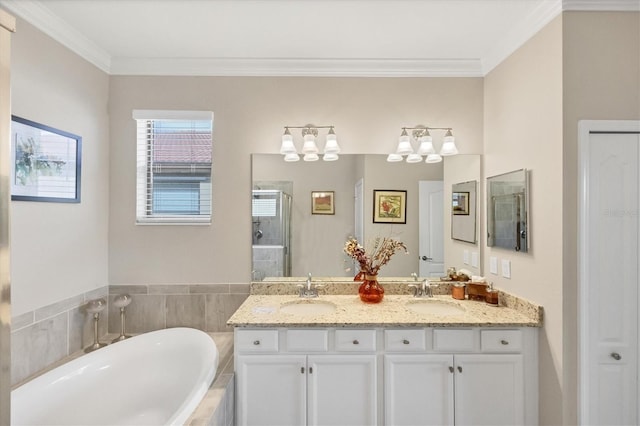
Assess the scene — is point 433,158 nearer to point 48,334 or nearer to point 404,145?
A: point 404,145

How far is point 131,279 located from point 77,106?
131 cm

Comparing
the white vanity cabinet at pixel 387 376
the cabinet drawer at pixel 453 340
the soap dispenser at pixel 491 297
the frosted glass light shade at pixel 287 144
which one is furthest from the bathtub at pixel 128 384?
the soap dispenser at pixel 491 297

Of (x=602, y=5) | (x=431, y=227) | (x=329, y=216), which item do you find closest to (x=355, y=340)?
(x=329, y=216)

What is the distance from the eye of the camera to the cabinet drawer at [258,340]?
1.96 meters

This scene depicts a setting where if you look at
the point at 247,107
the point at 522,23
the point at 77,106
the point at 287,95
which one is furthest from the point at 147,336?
the point at 522,23

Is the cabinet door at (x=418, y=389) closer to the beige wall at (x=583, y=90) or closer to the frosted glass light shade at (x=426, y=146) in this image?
the beige wall at (x=583, y=90)

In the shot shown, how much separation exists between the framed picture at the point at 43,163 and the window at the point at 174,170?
455mm

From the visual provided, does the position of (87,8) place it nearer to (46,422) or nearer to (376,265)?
(46,422)

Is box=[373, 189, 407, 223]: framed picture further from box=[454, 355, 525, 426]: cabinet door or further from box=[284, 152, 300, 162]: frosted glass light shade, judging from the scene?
box=[454, 355, 525, 426]: cabinet door

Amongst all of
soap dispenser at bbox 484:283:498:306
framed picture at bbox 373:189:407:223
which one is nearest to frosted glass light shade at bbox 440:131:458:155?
framed picture at bbox 373:189:407:223

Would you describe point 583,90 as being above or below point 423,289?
above

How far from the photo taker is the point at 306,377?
76.9 inches

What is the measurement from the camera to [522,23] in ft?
6.77

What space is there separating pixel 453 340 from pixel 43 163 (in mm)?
2695
